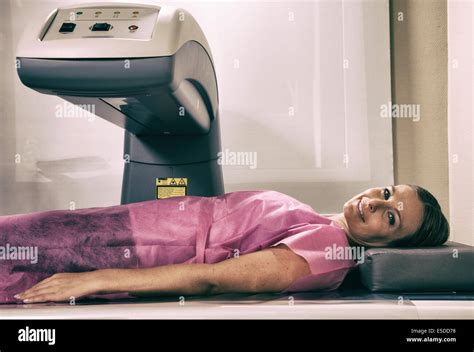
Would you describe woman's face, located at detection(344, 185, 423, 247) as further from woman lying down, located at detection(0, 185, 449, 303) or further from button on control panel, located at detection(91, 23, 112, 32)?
button on control panel, located at detection(91, 23, 112, 32)

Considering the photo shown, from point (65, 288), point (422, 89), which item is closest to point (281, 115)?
point (422, 89)

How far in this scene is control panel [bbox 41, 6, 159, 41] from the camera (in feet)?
3.06

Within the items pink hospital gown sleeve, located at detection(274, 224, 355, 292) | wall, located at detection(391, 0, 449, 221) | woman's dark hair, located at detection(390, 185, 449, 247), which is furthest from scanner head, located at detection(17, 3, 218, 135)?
wall, located at detection(391, 0, 449, 221)

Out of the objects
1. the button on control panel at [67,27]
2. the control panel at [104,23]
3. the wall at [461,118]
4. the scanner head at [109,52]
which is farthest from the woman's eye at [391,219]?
the button on control panel at [67,27]

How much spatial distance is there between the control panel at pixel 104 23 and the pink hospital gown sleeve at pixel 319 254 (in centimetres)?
50

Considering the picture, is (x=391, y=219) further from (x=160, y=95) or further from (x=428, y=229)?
(x=160, y=95)

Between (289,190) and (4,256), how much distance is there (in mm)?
987

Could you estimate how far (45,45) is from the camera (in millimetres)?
927

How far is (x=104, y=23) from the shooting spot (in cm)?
95

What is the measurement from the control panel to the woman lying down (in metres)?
0.42

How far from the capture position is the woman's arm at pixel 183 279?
100cm

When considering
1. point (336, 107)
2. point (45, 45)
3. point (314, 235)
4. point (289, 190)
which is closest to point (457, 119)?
point (336, 107)

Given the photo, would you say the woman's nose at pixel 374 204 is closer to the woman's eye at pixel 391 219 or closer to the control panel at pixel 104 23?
the woman's eye at pixel 391 219

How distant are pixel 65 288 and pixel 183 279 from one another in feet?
0.71
